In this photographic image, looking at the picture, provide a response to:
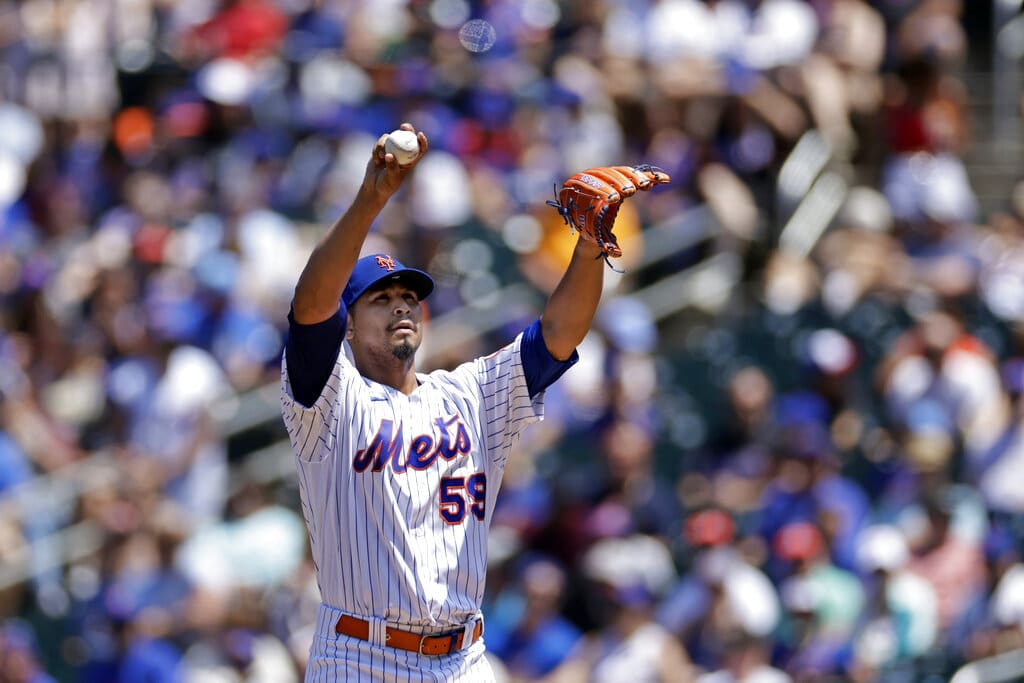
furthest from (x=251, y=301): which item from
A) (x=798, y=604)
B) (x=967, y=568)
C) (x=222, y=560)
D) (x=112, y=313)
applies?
(x=967, y=568)

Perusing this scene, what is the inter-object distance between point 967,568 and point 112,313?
5007 millimetres

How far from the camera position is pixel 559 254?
10.9 m

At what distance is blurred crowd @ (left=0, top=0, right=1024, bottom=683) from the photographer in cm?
874

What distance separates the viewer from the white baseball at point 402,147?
13.7 feet

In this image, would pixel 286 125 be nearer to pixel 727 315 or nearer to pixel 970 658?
pixel 727 315

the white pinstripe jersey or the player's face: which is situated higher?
the player's face

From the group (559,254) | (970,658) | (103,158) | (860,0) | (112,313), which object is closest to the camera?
(970,658)

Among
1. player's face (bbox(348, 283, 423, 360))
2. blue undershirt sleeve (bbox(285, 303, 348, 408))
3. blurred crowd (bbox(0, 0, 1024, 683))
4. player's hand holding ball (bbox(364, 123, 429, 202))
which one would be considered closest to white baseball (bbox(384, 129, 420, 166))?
player's hand holding ball (bbox(364, 123, 429, 202))

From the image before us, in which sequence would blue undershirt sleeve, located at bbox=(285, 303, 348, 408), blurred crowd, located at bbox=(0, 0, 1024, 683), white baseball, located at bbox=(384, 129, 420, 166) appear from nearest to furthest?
white baseball, located at bbox=(384, 129, 420, 166) → blue undershirt sleeve, located at bbox=(285, 303, 348, 408) → blurred crowd, located at bbox=(0, 0, 1024, 683)

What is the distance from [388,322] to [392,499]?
527 millimetres

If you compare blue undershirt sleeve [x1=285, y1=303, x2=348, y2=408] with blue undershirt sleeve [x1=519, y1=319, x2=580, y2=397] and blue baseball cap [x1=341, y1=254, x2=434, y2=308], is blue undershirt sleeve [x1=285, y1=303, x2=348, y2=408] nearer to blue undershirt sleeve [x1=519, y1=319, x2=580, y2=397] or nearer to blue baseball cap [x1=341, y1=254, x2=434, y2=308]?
blue baseball cap [x1=341, y1=254, x2=434, y2=308]

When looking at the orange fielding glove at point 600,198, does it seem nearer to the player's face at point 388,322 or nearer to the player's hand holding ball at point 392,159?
the player's face at point 388,322

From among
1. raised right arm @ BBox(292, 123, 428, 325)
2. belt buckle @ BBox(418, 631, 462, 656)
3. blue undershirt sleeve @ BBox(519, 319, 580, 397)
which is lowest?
belt buckle @ BBox(418, 631, 462, 656)

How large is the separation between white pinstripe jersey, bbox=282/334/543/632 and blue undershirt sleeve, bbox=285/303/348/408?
0.12ft
